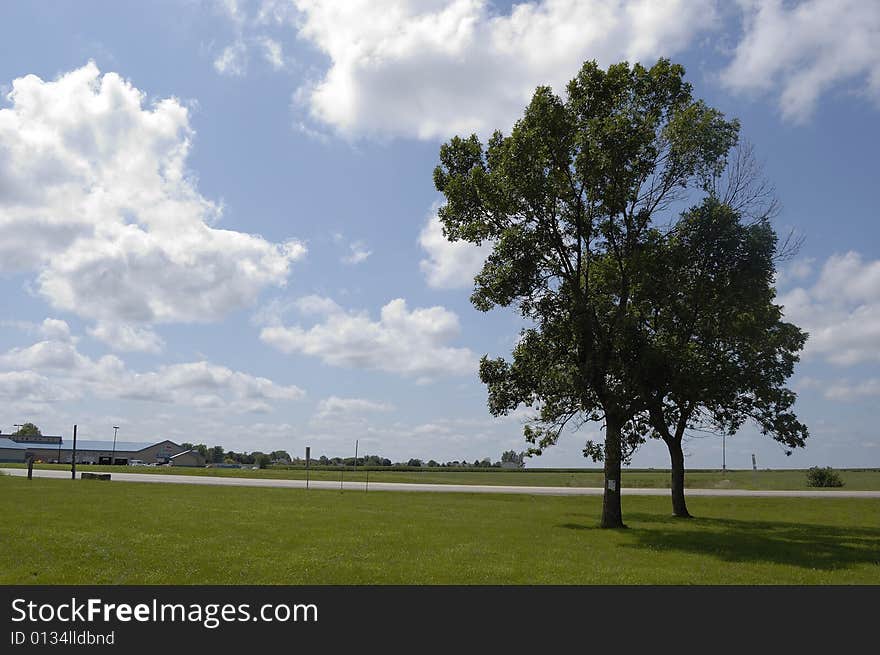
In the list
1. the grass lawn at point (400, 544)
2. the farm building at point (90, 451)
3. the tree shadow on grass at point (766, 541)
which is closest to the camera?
the grass lawn at point (400, 544)

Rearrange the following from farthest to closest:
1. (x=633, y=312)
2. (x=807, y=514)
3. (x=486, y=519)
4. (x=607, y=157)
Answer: (x=807, y=514), (x=486, y=519), (x=633, y=312), (x=607, y=157)

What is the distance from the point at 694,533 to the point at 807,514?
1505cm

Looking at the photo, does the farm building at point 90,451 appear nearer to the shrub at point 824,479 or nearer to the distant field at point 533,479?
the distant field at point 533,479

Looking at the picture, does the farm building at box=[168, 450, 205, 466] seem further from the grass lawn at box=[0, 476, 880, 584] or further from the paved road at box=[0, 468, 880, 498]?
the grass lawn at box=[0, 476, 880, 584]

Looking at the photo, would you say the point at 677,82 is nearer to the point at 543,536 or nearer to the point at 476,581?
the point at 543,536

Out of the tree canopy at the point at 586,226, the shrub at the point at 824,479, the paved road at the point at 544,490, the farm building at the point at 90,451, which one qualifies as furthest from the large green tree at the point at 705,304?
the farm building at the point at 90,451

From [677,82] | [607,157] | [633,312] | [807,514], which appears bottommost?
[807,514]

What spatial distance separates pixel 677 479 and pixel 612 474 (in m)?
9.98

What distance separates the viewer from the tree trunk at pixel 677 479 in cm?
3506

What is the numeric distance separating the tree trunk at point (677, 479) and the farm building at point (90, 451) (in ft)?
452

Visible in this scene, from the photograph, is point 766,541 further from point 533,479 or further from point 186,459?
point 186,459

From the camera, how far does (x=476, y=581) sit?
14.5 m
